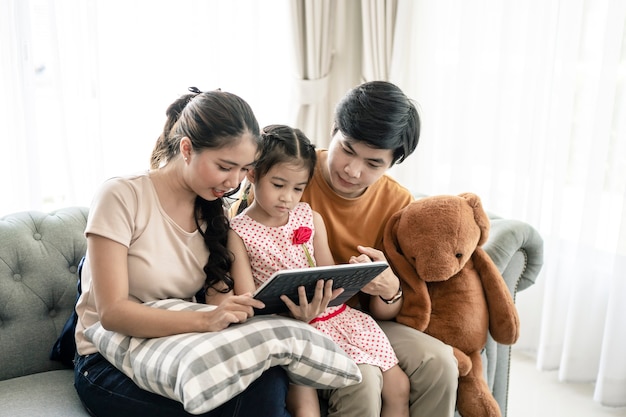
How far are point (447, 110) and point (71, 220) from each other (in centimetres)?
189

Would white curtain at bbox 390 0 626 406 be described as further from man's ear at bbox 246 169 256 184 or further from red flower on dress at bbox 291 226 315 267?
man's ear at bbox 246 169 256 184

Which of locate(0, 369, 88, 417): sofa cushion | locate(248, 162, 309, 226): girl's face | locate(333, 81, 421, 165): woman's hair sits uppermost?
locate(333, 81, 421, 165): woman's hair

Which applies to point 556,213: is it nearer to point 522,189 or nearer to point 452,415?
point 522,189

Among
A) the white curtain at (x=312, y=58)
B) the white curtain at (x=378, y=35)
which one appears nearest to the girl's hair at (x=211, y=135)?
the white curtain at (x=312, y=58)

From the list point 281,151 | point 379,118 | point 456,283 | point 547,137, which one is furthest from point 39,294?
point 547,137

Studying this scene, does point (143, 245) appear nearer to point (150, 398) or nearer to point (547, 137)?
point (150, 398)

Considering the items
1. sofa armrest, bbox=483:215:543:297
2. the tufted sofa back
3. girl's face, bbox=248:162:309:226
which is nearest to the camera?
girl's face, bbox=248:162:309:226

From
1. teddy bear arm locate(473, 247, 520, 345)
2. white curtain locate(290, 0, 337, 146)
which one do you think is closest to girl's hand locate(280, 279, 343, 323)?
teddy bear arm locate(473, 247, 520, 345)

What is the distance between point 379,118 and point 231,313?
2.19 ft

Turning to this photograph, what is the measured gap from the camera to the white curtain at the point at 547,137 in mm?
2605

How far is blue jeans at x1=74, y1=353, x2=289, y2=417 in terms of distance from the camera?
1476mm

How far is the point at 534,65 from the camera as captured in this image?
2.82 m

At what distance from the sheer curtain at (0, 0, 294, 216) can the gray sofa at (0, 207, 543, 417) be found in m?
0.72

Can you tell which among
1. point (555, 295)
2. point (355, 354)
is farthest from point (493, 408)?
point (555, 295)
